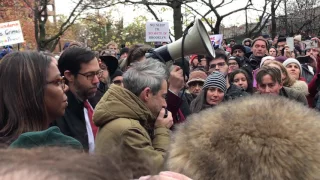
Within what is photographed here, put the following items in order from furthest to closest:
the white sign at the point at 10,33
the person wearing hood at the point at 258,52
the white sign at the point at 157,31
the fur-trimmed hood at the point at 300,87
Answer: the white sign at the point at 157,31 < the white sign at the point at 10,33 < the person wearing hood at the point at 258,52 < the fur-trimmed hood at the point at 300,87

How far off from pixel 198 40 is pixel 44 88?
187 cm

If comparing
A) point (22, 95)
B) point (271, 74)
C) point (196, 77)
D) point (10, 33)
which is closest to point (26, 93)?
point (22, 95)

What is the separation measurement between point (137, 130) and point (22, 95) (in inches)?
30.2

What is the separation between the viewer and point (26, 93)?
6.59ft

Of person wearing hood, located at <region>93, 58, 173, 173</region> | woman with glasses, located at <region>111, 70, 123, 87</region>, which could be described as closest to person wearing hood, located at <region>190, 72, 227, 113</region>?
woman with glasses, located at <region>111, 70, 123, 87</region>

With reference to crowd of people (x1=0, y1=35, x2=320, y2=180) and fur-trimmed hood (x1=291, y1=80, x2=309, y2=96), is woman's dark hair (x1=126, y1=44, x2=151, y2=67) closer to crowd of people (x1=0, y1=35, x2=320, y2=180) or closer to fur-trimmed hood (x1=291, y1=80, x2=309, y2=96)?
crowd of people (x1=0, y1=35, x2=320, y2=180)

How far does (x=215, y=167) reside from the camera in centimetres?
129

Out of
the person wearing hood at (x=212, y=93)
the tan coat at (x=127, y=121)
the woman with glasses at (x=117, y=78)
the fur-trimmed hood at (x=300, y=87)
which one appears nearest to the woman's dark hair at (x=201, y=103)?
the person wearing hood at (x=212, y=93)

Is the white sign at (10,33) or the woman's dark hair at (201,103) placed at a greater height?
the white sign at (10,33)

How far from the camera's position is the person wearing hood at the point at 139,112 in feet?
8.09

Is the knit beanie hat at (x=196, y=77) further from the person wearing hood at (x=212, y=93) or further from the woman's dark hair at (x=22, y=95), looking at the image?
the woman's dark hair at (x=22, y=95)

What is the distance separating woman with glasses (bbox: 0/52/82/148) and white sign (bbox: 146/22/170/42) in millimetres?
9124

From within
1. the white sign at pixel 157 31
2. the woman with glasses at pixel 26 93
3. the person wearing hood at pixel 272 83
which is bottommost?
the person wearing hood at pixel 272 83

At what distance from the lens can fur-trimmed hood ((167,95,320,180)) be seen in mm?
1233
